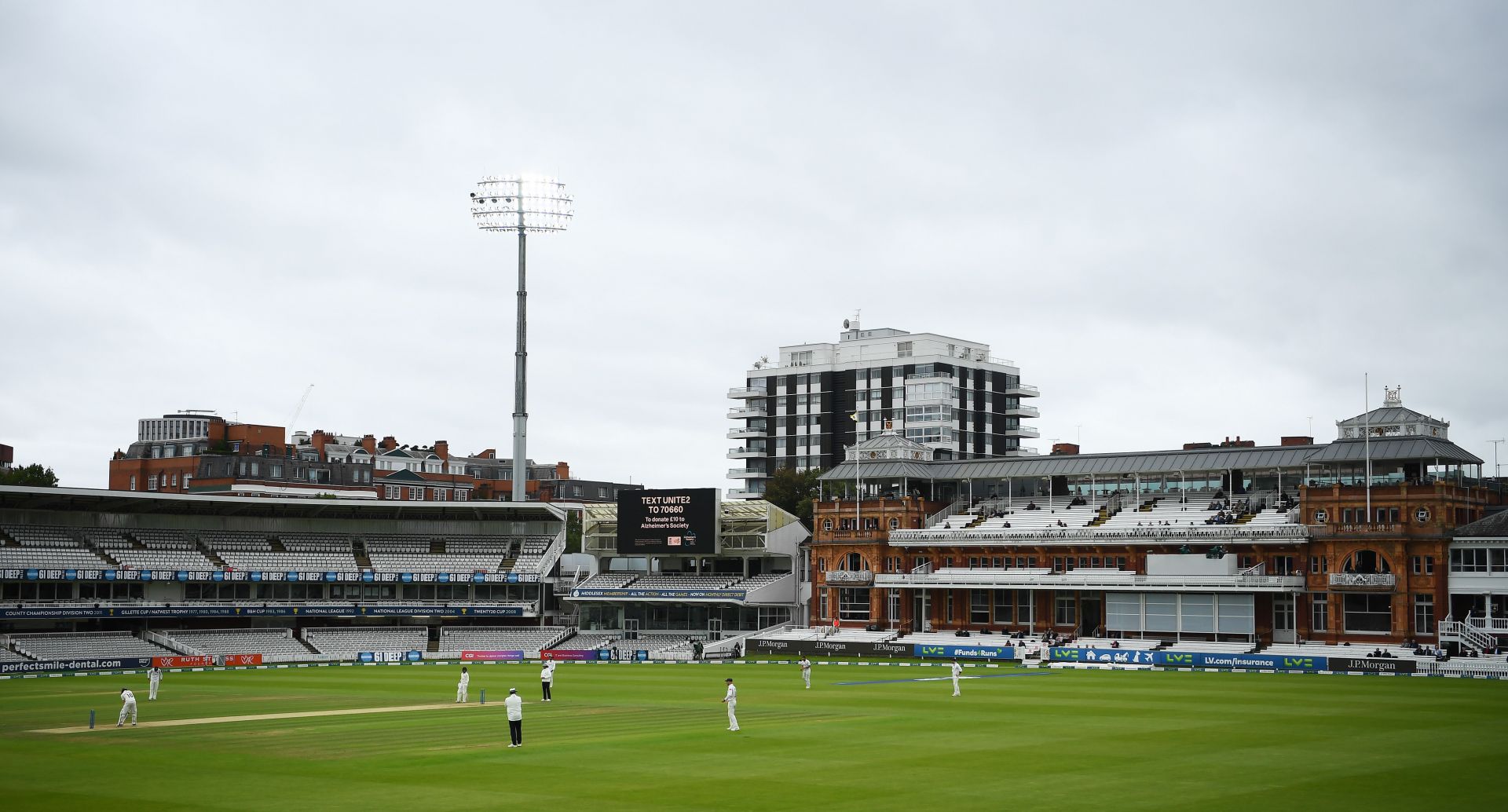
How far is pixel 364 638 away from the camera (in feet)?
321

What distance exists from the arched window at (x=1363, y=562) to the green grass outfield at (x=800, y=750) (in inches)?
719

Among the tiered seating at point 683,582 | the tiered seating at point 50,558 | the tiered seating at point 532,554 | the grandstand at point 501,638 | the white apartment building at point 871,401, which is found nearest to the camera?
the tiered seating at point 50,558

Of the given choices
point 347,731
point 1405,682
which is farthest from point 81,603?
point 1405,682

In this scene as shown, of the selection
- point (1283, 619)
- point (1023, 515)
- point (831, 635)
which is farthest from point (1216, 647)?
point (831, 635)

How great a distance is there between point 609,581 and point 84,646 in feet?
121

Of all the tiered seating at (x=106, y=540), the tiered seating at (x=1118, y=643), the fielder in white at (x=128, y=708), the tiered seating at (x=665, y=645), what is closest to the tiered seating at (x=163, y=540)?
the tiered seating at (x=106, y=540)

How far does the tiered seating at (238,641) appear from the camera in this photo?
297 feet

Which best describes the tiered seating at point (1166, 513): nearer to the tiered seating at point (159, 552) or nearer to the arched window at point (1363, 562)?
the arched window at point (1363, 562)

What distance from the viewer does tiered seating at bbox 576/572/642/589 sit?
355 feet

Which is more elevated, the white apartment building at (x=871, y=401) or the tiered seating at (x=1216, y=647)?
the white apartment building at (x=871, y=401)

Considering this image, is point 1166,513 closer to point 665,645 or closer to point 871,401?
point 665,645

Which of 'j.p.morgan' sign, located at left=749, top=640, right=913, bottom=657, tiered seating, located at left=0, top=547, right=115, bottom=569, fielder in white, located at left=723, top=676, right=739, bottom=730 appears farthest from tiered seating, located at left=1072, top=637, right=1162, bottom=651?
tiered seating, located at left=0, top=547, right=115, bottom=569

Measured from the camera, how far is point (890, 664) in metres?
82.1

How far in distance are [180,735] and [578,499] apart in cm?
13550
